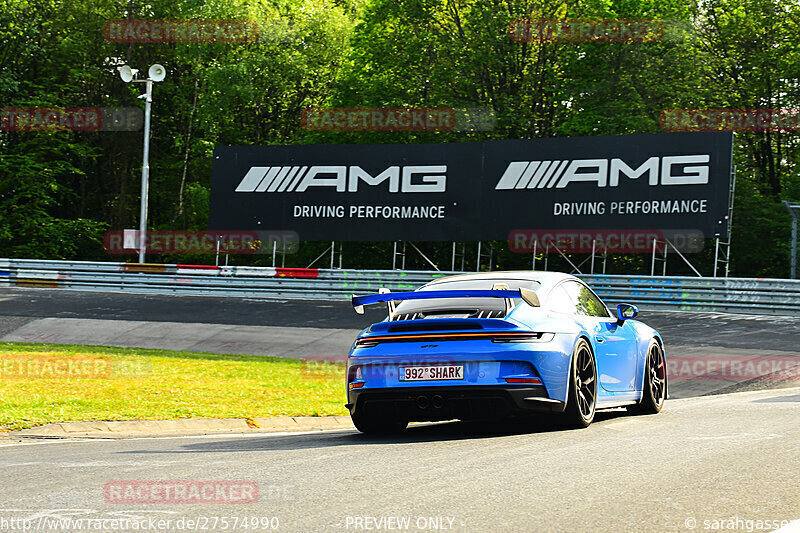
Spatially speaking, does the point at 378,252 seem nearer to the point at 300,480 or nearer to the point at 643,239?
the point at 643,239

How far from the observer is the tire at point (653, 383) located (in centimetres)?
1077

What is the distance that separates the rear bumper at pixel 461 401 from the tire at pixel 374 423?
333mm

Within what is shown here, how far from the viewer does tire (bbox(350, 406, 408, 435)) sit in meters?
9.19

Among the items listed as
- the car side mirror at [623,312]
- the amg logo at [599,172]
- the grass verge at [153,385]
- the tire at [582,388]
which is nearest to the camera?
the tire at [582,388]

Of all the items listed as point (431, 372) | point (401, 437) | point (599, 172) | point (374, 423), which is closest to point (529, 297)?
point (431, 372)

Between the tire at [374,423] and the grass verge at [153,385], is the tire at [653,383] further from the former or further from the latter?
the grass verge at [153,385]

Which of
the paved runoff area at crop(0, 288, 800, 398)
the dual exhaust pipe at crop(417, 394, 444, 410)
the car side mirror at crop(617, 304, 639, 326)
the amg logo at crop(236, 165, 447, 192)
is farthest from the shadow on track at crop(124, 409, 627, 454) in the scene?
the amg logo at crop(236, 165, 447, 192)

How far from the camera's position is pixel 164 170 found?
52.4m

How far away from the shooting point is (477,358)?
8492mm

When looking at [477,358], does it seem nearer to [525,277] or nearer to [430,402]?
[430,402]

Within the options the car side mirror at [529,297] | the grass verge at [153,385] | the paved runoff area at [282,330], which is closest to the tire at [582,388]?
the car side mirror at [529,297]

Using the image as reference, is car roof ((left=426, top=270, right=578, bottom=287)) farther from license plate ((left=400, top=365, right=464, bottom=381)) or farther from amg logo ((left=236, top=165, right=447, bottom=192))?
amg logo ((left=236, top=165, right=447, bottom=192))

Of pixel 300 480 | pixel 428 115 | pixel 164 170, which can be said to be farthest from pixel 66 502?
pixel 164 170

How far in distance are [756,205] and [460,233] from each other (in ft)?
40.9
